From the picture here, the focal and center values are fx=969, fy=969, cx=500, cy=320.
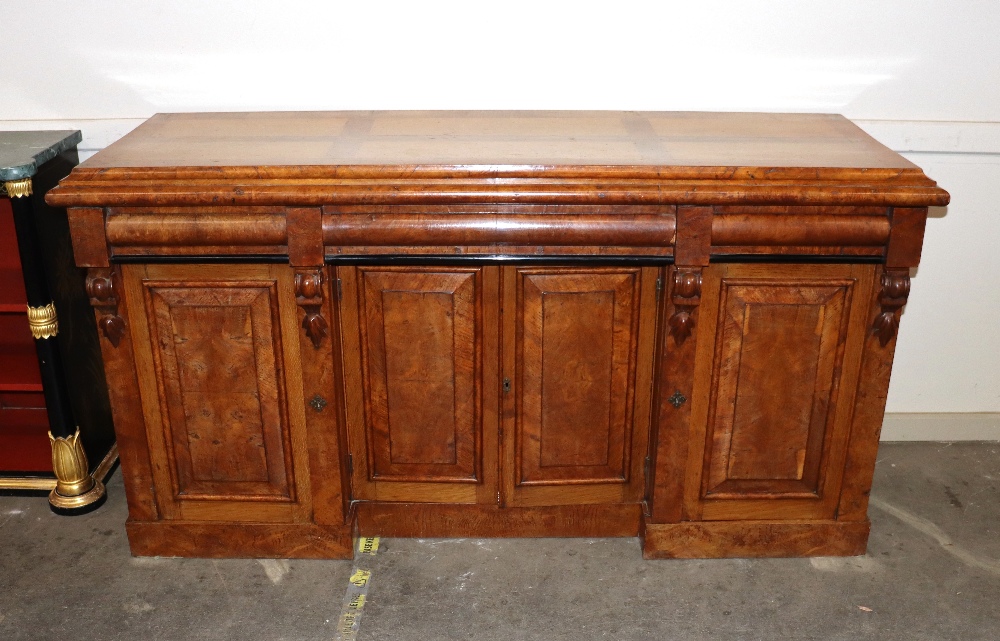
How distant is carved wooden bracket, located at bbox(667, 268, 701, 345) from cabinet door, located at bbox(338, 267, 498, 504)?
0.49m

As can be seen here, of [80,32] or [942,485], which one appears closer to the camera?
[80,32]

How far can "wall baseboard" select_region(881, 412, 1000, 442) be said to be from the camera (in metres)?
3.62

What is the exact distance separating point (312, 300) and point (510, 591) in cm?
103

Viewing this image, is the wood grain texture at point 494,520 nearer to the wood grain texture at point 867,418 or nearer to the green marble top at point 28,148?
the wood grain texture at point 867,418

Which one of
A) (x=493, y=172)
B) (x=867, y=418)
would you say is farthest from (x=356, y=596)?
(x=867, y=418)

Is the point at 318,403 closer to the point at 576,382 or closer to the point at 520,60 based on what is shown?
the point at 576,382

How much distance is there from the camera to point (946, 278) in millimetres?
3420

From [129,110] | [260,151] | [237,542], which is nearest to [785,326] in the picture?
[260,151]

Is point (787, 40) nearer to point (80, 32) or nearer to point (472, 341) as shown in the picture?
point (472, 341)

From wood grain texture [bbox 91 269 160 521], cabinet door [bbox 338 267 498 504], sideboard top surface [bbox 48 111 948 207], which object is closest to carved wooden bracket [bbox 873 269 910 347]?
sideboard top surface [bbox 48 111 948 207]

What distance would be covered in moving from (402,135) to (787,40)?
1293 mm

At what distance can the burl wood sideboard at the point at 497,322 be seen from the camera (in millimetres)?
2514

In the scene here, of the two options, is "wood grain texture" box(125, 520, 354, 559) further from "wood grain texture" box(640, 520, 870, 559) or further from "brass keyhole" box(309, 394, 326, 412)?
"wood grain texture" box(640, 520, 870, 559)

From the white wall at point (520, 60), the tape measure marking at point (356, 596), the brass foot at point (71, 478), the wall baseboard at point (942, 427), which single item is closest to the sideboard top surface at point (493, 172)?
the white wall at point (520, 60)
